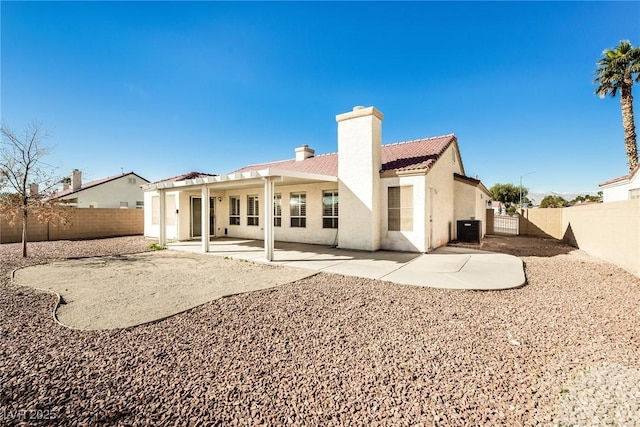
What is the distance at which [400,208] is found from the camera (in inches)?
433

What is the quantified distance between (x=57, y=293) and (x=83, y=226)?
1423 centimetres

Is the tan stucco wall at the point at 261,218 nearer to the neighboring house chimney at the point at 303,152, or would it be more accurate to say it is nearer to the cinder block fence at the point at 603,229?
the neighboring house chimney at the point at 303,152

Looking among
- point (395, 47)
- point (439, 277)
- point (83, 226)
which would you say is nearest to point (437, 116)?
point (395, 47)

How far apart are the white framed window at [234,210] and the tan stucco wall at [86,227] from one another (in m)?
7.79

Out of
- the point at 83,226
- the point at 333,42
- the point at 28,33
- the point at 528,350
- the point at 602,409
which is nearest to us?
the point at 602,409

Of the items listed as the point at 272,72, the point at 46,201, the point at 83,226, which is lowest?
the point at 83,226

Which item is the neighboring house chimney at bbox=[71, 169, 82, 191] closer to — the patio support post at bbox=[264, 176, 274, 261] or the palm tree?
the patio support post at bbox=[264, 176, 274, 261]

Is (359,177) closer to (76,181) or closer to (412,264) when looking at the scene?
(412,264)

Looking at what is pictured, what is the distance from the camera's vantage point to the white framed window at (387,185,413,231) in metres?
10.8

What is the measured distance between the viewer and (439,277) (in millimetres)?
6910

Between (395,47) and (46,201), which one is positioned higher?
(395,47)

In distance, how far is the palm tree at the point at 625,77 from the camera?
1692 cm

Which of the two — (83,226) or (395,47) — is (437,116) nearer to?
(395,47)

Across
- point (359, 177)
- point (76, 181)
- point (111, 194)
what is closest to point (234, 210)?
point (359, 177)
